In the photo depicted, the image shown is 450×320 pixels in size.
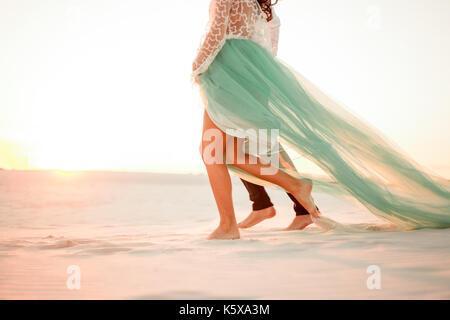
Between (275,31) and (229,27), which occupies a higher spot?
(275,31)

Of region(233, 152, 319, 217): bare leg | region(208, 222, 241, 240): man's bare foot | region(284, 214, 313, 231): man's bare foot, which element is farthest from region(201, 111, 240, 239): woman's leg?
region(284, 214, 313, 231): man's bare foot

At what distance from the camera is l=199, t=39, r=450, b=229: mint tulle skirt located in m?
2.40

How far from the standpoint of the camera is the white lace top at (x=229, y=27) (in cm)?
235

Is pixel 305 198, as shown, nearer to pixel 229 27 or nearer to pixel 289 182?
pixel 289 182

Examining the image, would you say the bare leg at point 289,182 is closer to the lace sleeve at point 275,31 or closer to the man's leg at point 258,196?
the man's leg at point 258,196

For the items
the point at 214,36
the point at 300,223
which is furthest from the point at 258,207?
the point at 214,36

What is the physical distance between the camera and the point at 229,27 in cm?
244

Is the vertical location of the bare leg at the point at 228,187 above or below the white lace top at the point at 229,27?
below

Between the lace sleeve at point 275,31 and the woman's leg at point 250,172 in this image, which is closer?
the woman's leg at point 250,172

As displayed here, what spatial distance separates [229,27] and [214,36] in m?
0.14

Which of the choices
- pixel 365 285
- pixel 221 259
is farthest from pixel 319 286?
pixel 221 259

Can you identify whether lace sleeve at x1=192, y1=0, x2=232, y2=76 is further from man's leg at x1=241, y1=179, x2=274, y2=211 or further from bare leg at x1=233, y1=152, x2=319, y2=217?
man's leg at x1=241, y1=179, x2=274, y2=211

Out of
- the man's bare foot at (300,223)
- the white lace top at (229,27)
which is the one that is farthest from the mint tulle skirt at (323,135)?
the man's bare foot at (300,223)
